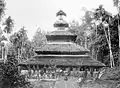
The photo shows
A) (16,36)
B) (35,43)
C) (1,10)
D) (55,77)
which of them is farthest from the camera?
(35,43)

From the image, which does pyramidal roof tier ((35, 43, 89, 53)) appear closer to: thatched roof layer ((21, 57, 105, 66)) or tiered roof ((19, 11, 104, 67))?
tiered roof ((19, 11, 104, 67))

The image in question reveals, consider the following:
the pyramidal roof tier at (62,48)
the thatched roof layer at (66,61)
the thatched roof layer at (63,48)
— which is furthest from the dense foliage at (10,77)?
the thatched roof layer at (63,48)

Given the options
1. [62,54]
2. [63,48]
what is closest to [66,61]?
[62,54]

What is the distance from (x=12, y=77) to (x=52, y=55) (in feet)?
17.9

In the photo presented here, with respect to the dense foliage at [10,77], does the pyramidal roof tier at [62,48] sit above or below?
above

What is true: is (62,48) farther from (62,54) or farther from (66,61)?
(66,61)

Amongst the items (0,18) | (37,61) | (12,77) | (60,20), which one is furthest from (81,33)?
(12,77)

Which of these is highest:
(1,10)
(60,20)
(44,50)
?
(1,10)

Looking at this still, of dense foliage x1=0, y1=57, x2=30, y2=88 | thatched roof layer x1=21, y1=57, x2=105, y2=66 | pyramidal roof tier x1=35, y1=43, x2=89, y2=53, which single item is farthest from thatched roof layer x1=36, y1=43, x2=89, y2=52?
dense foliage x1=0, y1=57, x2=30, y2=88

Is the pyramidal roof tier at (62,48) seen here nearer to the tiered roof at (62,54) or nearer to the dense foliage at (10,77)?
the tiered roof at (62,54)

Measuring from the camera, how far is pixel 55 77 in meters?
16.2

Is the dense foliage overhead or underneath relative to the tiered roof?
underneath

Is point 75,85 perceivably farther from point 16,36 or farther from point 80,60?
point 16,36

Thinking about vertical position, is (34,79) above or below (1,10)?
below
